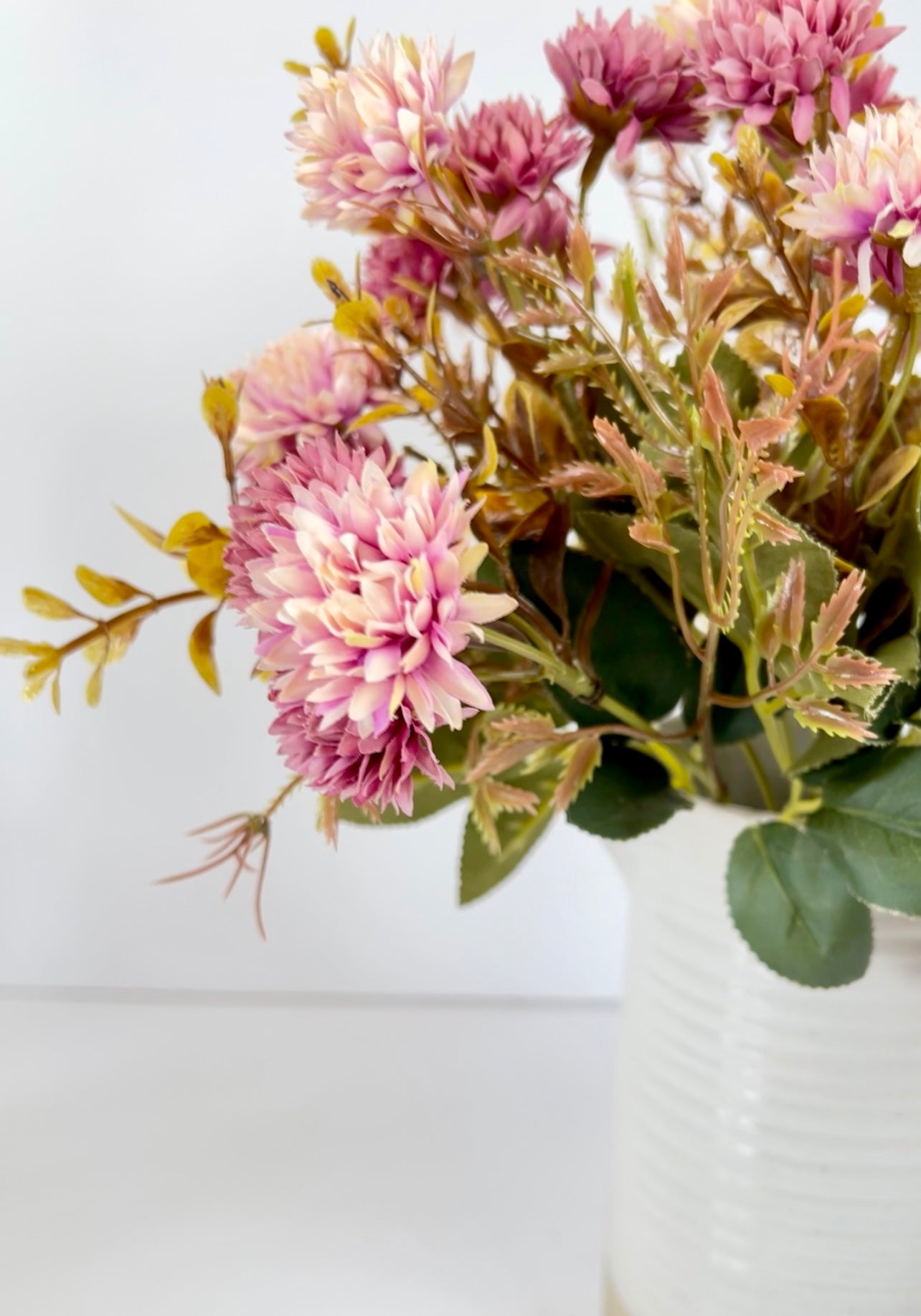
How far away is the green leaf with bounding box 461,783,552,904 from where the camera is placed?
0.36m

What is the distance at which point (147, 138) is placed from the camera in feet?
1.67

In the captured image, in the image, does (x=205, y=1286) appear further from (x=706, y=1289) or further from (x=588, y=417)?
(x=588, y=417)

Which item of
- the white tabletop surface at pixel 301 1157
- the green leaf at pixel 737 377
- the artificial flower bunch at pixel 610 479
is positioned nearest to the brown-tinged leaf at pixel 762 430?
the artificial flower bunch at pixel 610 479

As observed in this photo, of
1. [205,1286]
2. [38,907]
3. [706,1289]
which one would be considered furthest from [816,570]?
[38,907]

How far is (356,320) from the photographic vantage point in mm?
247

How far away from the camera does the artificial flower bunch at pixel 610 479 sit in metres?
0.19

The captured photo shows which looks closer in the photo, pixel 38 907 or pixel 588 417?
pixel 588 417

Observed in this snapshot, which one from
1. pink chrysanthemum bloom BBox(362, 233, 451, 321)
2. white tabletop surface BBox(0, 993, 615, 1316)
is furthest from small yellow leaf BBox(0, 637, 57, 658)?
white tabletop surface BBox(0, 993, 615, 1316)

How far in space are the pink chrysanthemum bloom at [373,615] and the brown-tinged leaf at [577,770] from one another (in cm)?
7

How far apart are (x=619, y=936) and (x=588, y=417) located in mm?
387

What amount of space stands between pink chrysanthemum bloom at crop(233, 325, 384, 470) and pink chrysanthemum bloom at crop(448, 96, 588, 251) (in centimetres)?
5

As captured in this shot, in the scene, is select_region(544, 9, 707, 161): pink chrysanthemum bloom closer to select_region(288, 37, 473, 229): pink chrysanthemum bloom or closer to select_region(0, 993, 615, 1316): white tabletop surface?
select_region(288, 37, 473, 229): pink chrysanthemum bloom

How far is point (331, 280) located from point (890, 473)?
5.0 inches

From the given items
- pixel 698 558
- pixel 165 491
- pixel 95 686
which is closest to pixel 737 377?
pixel 698 558
